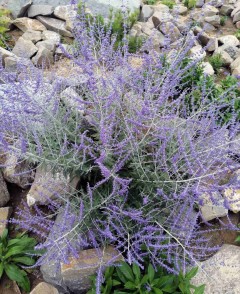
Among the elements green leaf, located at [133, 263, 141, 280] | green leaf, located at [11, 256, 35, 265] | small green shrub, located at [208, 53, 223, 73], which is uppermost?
small green shrub, located at [208, 53, 223, 73]

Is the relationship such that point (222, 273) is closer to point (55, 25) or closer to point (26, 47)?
point (26, 47)

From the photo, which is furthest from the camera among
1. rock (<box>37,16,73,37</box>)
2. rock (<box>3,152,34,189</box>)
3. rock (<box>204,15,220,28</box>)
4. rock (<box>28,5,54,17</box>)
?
rock (<box>204,15,220,28</box>)

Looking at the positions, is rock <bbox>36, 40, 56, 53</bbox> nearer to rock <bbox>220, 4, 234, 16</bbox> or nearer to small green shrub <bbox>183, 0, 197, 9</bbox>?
small green shrub <bbox>183, 0, 197, 9</bbox>

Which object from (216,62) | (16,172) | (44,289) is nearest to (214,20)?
(216,62)

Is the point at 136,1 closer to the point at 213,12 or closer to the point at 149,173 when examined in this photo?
the point at 213,12

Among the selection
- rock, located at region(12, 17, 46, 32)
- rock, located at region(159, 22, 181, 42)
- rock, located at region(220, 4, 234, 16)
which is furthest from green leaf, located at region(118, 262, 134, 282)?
rock, located at region(220, 4, 234, 16)

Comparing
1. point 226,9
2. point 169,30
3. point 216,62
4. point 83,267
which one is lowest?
point 83,267
